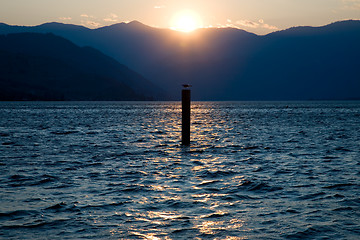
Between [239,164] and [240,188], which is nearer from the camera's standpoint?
[240,188]

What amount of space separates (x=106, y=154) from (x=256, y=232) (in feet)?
57.7

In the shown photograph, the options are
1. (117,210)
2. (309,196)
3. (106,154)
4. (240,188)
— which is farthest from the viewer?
(106,154)

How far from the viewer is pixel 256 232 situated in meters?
10.8

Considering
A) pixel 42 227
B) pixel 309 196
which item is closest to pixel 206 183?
pixel 309 196

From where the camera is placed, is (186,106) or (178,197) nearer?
(178,197)

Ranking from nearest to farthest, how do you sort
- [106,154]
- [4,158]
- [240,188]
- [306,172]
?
[240,188], [306,172], [4,158], [106,154]

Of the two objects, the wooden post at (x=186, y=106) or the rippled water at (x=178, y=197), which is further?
the wooden post at (x=186, y=106)

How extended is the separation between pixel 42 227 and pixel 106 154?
1592 centimetres

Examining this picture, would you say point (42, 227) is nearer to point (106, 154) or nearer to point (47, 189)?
point (47, 189)

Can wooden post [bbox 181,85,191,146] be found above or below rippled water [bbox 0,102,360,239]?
above

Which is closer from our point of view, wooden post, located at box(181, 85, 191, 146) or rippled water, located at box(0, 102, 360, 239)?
rippled water, located at box(0, 102, 360, 239)

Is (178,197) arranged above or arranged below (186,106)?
below

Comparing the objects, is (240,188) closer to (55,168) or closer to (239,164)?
(239,164)

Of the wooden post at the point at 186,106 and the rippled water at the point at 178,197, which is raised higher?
the wooden post at the point at 186,106
